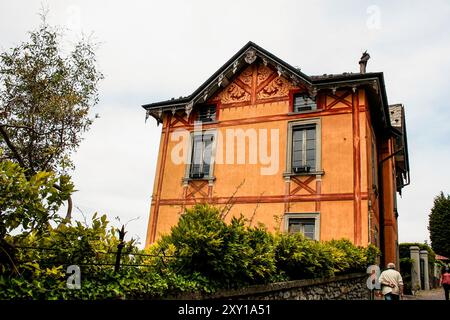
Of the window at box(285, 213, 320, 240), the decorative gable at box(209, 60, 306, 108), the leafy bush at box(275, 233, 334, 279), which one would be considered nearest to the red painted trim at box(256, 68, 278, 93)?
the decorative gable at box(209, 60, 306, 108)

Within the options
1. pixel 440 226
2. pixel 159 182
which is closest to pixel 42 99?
pixel 159 182

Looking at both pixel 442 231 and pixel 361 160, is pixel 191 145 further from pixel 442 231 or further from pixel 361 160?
pixel 442 231

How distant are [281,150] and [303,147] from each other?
846 mm

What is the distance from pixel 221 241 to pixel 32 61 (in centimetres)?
1283

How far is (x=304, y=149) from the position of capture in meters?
14.1

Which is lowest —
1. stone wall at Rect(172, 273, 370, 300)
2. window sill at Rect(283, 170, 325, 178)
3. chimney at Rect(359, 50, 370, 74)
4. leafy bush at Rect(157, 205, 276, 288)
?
stone wall at Rect(172, 273, 370, 300)

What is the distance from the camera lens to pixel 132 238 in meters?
4.90

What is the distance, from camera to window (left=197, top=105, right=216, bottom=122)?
53.5ft

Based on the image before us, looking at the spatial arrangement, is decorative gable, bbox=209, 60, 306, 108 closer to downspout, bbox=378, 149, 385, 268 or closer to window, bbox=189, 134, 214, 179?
window, bbox=189, 134, 214, 179

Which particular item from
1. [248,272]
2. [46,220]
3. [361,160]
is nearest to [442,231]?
[361,160]

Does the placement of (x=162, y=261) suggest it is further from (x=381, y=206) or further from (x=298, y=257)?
(x=381, y=206)

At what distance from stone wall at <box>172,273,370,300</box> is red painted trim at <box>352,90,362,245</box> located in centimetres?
158

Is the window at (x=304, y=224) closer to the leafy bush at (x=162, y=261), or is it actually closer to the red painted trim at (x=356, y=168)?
the red painted trim at (x=356, y=168)

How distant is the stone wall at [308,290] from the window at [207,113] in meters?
8.79
